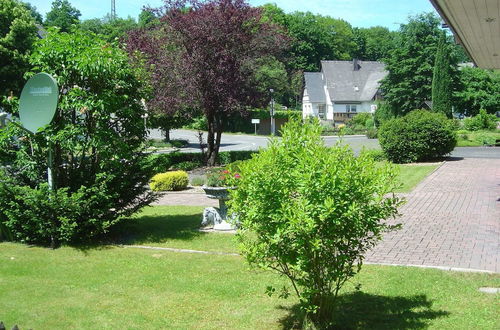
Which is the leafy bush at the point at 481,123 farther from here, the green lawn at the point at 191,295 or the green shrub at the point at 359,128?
the green lawn at the point at 191,295

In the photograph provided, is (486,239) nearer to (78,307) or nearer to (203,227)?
(203,227)

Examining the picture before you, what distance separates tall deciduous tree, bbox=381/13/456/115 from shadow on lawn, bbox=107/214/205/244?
4438 centimetres

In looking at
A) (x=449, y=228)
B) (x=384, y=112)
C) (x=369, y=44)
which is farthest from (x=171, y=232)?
(x=369, y=44)

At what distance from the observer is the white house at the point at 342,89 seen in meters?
76.2

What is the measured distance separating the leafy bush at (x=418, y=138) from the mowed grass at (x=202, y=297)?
1824 centimetres

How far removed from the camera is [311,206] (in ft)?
14.9

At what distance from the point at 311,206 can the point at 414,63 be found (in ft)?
169

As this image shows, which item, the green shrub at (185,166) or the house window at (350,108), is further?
the house window at (350,108)

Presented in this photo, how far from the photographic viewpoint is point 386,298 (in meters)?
6.41

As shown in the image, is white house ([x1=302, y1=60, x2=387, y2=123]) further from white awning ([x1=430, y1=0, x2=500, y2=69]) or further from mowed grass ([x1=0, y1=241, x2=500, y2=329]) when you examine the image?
mowed grass ([x1=0, y1=241, x2=500, y2=329])

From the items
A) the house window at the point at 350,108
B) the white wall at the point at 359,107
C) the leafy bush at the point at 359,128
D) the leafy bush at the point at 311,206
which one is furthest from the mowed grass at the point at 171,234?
the house window at the point at 350,108

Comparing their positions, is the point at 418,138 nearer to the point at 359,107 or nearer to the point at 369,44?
the point at 359,107

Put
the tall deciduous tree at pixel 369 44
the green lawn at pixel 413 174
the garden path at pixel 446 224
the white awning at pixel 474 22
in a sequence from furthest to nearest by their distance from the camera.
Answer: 1. the tall deciduous tree at pixel 369 44
2. the green lawn at pixel 413 174
3. the garden path at pixel 446 224
4. the white awning at pixel 474 22

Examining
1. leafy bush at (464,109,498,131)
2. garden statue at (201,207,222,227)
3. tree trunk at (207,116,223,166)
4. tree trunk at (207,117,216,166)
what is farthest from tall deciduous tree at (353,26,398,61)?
garden statue at (201,207,222,227)
